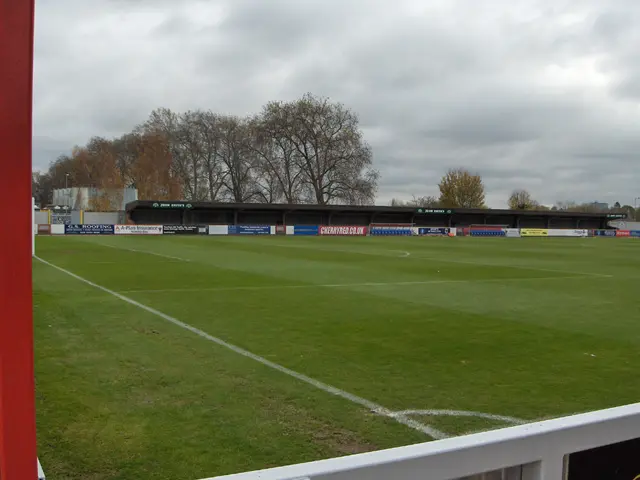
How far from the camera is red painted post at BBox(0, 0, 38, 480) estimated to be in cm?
151

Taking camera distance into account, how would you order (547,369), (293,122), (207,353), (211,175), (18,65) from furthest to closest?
(211,175) < (293,122) < (207,353) < (547,369) < (18,65)

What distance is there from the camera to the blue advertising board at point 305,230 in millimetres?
64688

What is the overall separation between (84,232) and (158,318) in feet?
161

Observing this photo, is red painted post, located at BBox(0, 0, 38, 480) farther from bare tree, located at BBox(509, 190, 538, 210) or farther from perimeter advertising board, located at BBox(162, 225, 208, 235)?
bare tree, located at BBox(509, 190, 538, 210)

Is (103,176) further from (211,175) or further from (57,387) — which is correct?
(57,387)

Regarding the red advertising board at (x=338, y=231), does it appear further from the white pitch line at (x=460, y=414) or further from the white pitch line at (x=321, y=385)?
the white pitch line at (x=460, y=414)

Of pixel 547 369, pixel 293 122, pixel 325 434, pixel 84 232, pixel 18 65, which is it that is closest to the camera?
pixel 18 65

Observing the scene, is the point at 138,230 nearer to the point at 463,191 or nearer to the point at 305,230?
the point at 305,230

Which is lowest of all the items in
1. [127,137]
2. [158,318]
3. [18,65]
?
[158,318]

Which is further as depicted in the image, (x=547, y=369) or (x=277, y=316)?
(x=277, y=316)

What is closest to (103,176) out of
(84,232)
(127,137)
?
(127,137)

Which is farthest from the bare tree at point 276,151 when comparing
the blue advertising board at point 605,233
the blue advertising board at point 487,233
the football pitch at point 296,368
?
the football pitch at point 296,368

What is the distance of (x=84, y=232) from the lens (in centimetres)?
5594

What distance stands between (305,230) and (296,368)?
57.8m
